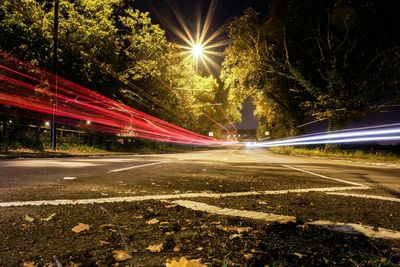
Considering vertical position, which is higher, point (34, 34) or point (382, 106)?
point (34, 34)

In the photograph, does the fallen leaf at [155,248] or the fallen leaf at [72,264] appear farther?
the fallen leaf at [155,248]

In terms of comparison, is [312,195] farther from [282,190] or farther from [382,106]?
[382,106]

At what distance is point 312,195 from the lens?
18.5 feet

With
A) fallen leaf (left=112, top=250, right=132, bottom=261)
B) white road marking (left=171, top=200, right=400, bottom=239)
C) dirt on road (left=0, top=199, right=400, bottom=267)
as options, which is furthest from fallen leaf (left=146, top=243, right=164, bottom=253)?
white road marking (left=171, top=200, right=400, bottom=239)

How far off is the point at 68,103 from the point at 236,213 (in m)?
26.8

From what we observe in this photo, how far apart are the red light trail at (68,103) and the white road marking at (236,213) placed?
17.3 m

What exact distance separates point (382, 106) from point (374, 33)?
18.2ft

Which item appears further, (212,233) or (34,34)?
(34,34)

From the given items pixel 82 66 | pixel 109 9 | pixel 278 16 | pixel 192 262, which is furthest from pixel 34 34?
pixel 192 262

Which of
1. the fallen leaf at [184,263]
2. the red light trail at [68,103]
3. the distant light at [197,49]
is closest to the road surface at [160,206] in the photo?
the fallen leaf at [184,263]

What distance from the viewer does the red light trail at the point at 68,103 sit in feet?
68.8

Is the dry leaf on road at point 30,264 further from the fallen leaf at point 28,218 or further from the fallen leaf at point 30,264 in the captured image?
the fallen leaf at point 28,218

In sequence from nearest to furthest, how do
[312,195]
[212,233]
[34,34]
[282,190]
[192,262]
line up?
[192,262]
[212,233]
[312,195]
[282,190]
[34,34]

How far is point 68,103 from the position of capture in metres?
28.2
